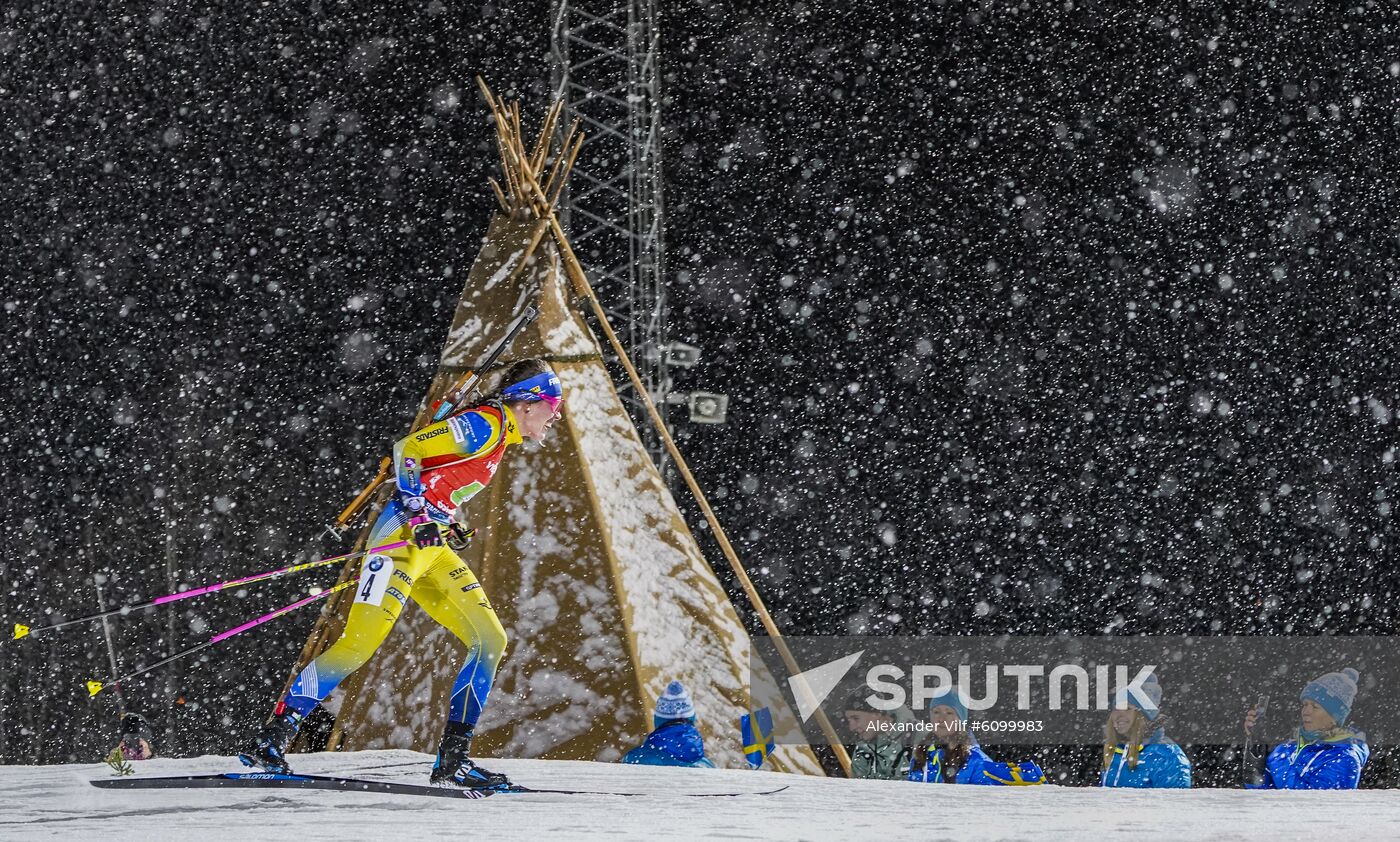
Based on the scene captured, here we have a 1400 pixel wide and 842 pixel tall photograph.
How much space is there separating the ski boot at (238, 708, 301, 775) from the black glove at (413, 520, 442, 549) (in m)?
0.67

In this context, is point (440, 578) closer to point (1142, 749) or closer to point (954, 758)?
point (954, 758)

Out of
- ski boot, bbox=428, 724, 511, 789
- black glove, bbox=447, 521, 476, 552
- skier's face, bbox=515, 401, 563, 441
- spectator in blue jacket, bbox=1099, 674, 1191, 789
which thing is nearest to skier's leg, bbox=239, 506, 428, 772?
black glove, bbox=447, 521, 476, 552

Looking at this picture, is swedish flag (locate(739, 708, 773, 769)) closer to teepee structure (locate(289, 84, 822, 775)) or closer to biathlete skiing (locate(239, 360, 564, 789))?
teepee structure (locate(289, 84, 822, 775))

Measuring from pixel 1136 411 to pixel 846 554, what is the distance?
11.9 feet

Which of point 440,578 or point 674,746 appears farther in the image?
point 674,746

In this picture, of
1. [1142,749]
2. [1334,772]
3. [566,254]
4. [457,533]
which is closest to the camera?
[457,533]

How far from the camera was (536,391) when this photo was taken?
4074 mm

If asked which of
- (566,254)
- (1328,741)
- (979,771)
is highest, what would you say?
(566,254)

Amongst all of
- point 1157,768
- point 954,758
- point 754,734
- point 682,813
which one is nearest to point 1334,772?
point 1157,768

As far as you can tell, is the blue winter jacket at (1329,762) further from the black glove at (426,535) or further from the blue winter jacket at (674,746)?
the black glove at (426,535)

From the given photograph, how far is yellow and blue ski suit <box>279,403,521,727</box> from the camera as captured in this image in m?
3.92

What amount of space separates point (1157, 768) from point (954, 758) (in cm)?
91

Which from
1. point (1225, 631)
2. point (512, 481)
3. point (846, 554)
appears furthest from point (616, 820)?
point (1225, 631)

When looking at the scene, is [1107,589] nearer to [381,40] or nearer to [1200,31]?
[1200,31]
